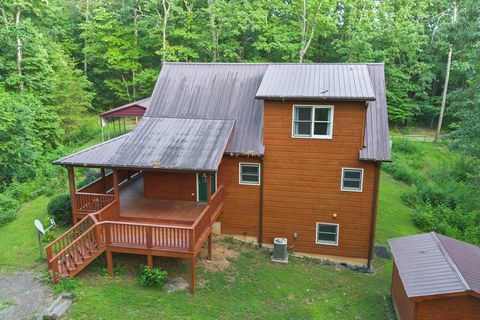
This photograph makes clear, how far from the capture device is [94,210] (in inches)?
491

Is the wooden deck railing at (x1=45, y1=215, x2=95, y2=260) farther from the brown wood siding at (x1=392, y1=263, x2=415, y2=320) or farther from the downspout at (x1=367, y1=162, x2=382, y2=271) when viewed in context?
the downspout at (x1=367, y1=162, x2=382, y2=271)

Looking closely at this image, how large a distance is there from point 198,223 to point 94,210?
4.00m

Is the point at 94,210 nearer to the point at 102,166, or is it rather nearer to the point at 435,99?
the point at 102,166

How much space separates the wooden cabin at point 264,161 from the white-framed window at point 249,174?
0.13 feet

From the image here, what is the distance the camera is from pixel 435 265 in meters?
9.36

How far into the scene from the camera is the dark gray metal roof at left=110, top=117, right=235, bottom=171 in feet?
38.4

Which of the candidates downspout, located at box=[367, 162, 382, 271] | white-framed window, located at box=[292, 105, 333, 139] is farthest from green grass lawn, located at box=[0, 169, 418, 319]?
white-framed window, located at box=[292, 105, 333, 139]

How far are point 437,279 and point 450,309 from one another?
26.7 inches

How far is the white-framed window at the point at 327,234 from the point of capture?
1389cm

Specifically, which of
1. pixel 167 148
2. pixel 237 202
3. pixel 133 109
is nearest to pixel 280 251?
pixel 237 202

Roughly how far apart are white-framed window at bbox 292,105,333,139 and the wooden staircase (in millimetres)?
7437

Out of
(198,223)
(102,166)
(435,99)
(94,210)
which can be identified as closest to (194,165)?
(198,223)

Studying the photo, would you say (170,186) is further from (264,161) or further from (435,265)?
(435,265)

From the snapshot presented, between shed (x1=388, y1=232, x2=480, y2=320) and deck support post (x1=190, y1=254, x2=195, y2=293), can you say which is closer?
shed (x1=388, y1=232, x2=480, y2=320)
